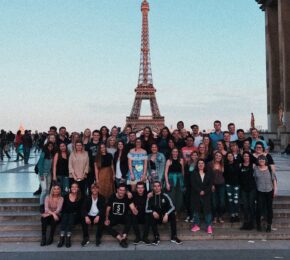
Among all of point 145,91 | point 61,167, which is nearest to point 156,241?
point 61,167

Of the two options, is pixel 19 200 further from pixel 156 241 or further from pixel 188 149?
pixel 188 149

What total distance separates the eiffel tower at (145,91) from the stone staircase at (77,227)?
216ft

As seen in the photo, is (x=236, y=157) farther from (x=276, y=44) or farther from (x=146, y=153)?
(x=276, y=44)

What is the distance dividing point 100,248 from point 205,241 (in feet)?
7.12

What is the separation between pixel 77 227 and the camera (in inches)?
340

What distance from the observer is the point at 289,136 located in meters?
32.8

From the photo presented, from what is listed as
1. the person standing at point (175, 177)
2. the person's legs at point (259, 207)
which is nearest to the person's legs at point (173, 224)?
the person standing at point (175, 177)

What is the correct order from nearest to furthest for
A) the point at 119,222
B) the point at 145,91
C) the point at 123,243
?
the point at 123,243, the point at 119,222, the point at 145,91

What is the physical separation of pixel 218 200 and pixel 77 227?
3184mm

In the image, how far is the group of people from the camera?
311 inches

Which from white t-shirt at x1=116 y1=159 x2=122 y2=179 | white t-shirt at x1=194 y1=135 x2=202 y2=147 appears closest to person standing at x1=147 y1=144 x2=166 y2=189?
white t-shirt at x1=116 y1=159 x2=122 y2=179

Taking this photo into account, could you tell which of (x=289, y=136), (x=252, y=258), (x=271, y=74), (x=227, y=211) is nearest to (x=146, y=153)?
(x=227, y=211)

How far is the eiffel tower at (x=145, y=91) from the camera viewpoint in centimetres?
7685

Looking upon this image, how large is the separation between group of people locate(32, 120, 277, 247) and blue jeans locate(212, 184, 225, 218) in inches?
0.9
